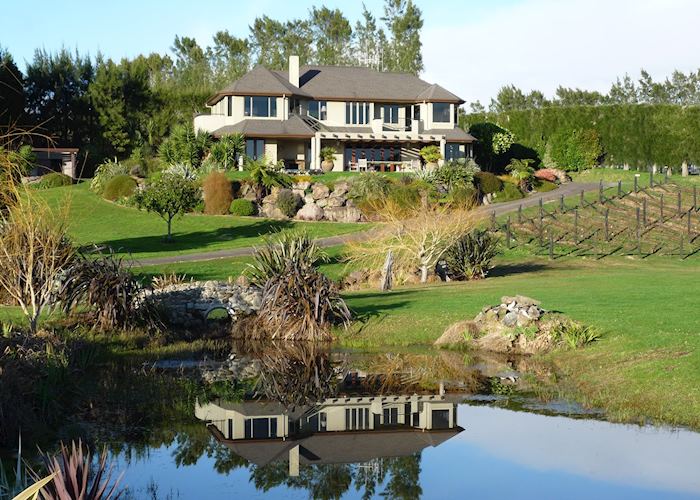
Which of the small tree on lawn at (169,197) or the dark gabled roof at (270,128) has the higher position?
the dark gabled roof at (270,128)

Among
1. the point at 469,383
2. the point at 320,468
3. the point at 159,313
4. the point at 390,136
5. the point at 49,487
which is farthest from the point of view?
the point at 390,136

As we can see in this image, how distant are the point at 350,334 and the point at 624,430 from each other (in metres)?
11.0

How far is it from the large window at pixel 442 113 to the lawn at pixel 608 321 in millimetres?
34939

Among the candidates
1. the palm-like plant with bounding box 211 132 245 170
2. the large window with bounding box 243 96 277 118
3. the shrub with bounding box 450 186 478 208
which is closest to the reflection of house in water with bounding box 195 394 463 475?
the shrub with bounding box 450 186 478 208

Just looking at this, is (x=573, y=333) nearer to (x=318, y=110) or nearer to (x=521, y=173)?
(x=521, y=173)

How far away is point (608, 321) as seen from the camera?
25.2m

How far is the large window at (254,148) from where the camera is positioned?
2746 inches

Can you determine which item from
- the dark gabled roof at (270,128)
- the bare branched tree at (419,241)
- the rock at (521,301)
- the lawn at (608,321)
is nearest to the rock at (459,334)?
the lawn at (608,321)

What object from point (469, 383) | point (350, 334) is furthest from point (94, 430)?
point (350, 334)

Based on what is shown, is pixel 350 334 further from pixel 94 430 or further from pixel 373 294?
pixel 94 430

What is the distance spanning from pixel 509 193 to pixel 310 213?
1531cm

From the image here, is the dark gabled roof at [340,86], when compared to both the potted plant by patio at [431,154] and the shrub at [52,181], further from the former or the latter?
the shrub at [52,181]

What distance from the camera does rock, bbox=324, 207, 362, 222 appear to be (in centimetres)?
5816

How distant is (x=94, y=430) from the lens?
54.6 feet
